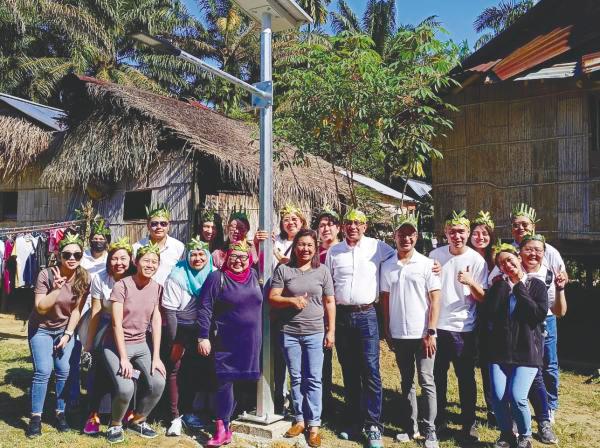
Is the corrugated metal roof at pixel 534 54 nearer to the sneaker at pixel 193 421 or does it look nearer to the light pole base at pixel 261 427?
the light pole base at pixel 261 427

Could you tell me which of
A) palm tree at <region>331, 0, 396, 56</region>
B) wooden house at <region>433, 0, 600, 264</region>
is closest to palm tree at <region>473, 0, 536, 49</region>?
palm tree at <region>331, 0, 396, 56</region>

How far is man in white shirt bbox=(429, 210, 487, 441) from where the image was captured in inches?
189

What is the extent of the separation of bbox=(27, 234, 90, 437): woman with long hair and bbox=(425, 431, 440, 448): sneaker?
3.11 meters

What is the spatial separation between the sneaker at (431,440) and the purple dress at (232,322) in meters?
1.50

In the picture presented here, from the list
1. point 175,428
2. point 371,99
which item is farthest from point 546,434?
point 371,99

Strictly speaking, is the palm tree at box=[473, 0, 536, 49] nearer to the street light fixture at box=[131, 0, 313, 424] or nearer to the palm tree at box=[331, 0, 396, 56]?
the palm tree at box=[331, 0, 396, 56]

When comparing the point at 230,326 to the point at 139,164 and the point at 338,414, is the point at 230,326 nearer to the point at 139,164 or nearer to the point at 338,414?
the point at 338,414

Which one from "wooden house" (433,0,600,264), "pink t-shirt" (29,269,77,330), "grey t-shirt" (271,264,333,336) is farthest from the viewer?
"wooden house" (433,0,600,264)

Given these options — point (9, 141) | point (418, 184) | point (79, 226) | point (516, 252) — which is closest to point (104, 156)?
point (79, 226)

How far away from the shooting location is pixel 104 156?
1067cm

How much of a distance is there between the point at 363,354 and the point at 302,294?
2.43ft

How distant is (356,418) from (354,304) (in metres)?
1.15

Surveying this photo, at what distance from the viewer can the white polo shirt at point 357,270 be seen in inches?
193

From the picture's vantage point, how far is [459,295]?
4.84 metres
